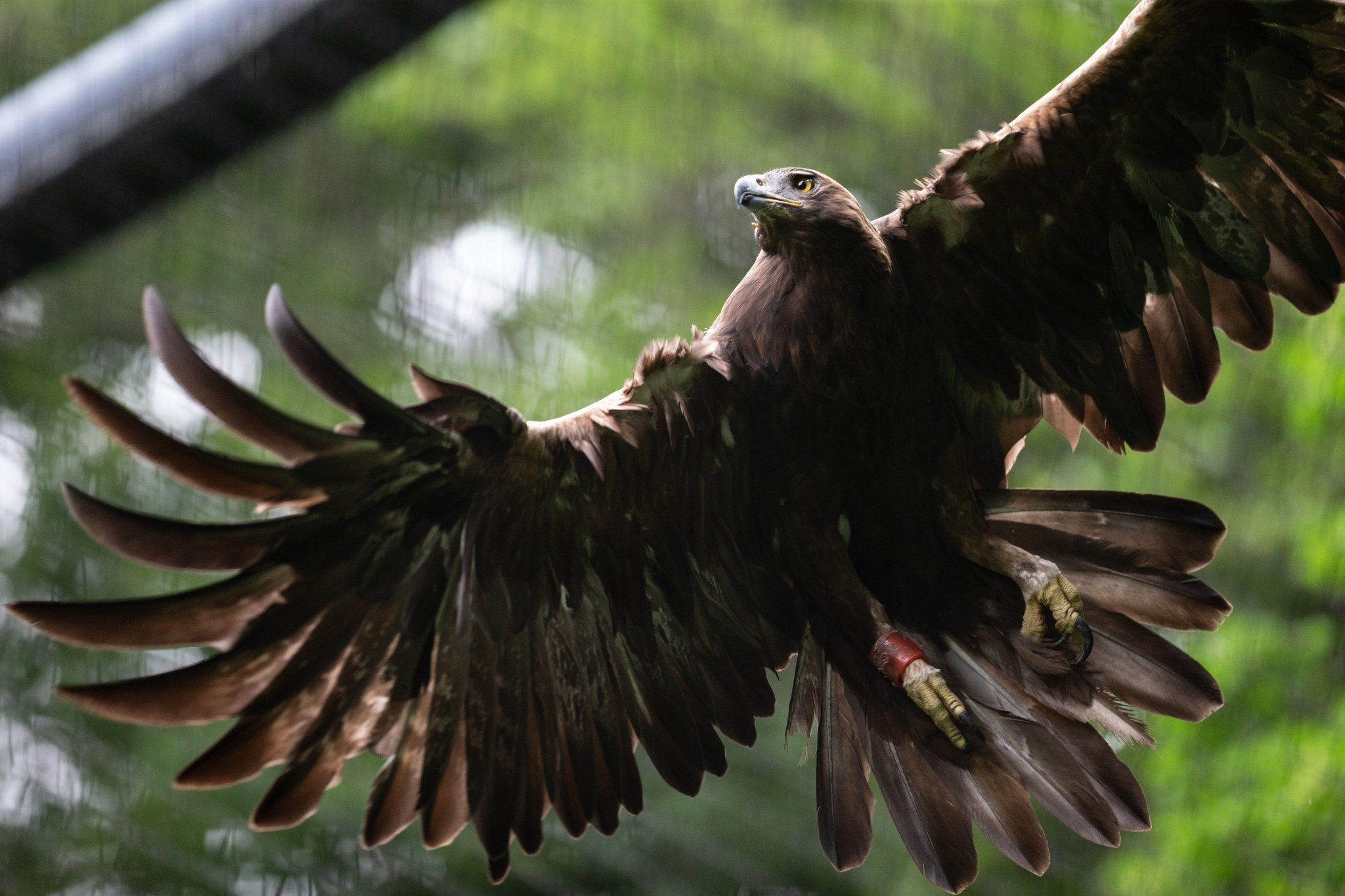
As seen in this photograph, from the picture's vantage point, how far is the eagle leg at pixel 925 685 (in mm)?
962

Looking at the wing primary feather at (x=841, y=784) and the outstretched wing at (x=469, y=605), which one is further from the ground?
the outstretched wing at (x=469, y=605)

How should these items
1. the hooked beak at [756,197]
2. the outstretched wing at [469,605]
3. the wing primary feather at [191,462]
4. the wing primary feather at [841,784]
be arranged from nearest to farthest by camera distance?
1. the wing primary feather at [191,462]
2. the outstretched wing at [469,605]
3. the hooked beak at [756,197]
4. the wing primary feather at [841,784]

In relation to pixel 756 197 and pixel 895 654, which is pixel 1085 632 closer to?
pixel 895 654

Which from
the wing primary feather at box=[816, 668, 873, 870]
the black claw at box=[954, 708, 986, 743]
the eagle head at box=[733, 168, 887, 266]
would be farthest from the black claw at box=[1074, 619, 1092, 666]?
the eagle head at box=[733, 168, 887, 266]

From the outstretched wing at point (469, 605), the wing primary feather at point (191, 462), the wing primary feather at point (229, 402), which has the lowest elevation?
the outstretched wing at point (469, 605)

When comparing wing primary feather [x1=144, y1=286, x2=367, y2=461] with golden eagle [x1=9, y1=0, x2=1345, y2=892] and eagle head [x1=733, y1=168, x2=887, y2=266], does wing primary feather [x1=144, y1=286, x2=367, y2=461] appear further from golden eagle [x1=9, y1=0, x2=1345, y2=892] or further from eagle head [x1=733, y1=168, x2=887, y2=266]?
eagle head [x1=733, y1=168, x2=887, y2=266]

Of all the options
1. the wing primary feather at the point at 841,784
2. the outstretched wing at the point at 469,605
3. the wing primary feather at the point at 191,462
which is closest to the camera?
the wing primary feather at the point at 191,462

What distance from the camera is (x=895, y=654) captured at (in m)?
0.97

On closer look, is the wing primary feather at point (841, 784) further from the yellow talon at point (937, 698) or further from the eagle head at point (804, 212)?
the eagle head at point (804, 212)

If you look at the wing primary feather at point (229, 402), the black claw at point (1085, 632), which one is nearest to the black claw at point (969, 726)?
the black claw at point (1085, 632)

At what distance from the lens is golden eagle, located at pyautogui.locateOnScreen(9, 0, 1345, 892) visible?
961 millimetres

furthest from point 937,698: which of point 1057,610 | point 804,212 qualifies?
point 804,212

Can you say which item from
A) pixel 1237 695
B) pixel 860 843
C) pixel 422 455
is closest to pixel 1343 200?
pixel 860 843

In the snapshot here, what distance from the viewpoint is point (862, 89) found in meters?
2.67
